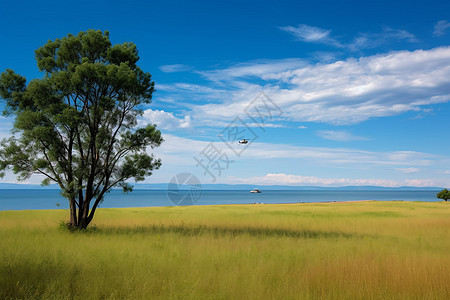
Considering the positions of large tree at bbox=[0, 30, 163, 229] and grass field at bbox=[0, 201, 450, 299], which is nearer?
grass field at bbox=[0, 201, 450, 299]

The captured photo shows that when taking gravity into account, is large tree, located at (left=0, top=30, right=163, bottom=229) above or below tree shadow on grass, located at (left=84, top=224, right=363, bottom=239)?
above

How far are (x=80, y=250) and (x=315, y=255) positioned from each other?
12.5 m

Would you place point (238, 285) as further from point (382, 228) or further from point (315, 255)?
point (382, 228)

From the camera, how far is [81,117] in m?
26.7

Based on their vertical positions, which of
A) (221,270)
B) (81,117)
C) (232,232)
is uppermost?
(81,117)

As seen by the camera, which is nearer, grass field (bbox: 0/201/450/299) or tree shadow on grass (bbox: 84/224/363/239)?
grass field (bbox: 0/201/450/299)

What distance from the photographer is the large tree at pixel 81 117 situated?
26.3 metres

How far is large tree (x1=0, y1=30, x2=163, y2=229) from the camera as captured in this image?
26328 millimetres

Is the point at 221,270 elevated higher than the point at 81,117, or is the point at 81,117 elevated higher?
the point at 81,117

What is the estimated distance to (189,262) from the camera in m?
15.8

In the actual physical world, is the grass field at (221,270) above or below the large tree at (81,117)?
below

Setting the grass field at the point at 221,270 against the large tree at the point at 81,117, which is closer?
the grass field at the point at 221,270

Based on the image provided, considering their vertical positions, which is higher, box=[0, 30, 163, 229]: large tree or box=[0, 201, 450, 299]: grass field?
box=[0, 30, 163, 229]: large tree

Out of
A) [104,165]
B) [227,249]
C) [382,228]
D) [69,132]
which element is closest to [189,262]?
[227,249]
